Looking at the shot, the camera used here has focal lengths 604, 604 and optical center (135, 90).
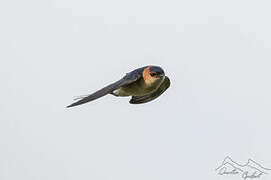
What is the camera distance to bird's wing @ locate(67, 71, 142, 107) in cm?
1113

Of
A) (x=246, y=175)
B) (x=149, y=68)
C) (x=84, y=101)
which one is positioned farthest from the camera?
(x=246, y=175)

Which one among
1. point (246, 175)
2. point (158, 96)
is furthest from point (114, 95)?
point (246, 175)

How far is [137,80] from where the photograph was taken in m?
12.6

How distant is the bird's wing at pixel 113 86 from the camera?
36.5 feet

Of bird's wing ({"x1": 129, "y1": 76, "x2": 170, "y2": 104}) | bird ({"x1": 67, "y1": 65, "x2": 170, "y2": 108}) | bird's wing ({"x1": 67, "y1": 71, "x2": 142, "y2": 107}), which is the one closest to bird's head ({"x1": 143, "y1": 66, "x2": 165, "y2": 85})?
bird ({"x1": 67, "y1": 65, "x2": 170, "y2": 108})

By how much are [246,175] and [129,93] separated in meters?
3.31

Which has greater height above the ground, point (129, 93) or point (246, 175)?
point (129, 93)

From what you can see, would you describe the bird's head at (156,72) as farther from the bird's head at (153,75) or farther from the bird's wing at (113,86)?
the bird's wing at (113,86)

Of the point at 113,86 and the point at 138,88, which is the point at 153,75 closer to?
the point at 138,88

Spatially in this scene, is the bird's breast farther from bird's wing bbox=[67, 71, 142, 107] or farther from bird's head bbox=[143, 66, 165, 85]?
bird's wing bbox=[67, 71, 142, 107]

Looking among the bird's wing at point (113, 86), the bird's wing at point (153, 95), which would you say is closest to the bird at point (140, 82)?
the bird's wing at point (113, 86)

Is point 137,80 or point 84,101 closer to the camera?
point 84,101

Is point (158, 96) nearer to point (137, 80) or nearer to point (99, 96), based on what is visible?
point (137, 80)

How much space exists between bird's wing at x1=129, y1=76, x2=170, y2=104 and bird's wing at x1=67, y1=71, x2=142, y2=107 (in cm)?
123
